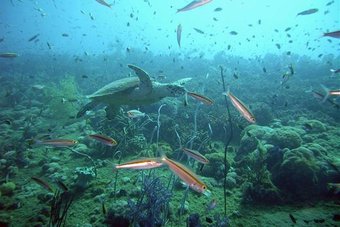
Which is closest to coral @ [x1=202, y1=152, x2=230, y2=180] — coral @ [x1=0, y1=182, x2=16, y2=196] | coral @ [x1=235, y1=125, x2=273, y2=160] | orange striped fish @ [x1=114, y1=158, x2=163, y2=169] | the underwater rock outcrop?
coral @ [x1=235, y1=125, x2=273, y2=160]

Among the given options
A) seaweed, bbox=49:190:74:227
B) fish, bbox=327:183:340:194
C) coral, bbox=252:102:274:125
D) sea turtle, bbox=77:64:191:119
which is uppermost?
sea turtle, bbox=77:64:191:119

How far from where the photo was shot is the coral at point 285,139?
26.0ft

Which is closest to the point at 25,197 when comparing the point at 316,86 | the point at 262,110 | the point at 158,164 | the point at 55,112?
the point at 158,164

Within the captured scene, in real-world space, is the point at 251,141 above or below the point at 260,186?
above

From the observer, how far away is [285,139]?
26.5 ft

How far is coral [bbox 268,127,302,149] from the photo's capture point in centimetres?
793

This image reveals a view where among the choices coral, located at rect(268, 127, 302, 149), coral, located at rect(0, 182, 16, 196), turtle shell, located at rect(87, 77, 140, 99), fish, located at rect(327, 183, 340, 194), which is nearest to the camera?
fish, located at rect(327, 183, 340, 194)

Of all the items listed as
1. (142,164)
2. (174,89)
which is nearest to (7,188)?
(142,164)

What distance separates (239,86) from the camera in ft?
65.6

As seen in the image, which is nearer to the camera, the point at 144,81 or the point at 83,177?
the point at 83,177

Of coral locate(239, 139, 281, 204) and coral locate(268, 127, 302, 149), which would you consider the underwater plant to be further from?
coral locate(268, 127, 302, 149)

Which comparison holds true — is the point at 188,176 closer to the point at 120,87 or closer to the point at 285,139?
the point at 120,87

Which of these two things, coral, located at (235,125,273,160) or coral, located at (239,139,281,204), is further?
coral, located at (235,125,273,160)

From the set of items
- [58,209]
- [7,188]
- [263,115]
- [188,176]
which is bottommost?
[7,188]
